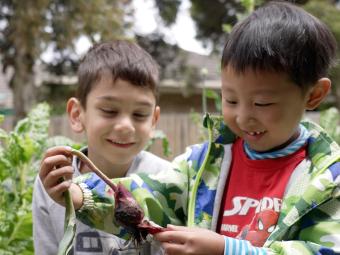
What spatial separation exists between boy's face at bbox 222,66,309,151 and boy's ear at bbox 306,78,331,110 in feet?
0.12

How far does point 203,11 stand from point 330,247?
21880 millimetres

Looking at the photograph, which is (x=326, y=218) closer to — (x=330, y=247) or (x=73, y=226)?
(x=330, y=247)

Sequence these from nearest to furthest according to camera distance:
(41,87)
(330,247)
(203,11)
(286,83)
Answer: (330,247), (286,83), (41,87), (203,11)

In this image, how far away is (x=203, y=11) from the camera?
22.7 metres

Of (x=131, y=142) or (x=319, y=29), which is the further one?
(x=131, y=142)

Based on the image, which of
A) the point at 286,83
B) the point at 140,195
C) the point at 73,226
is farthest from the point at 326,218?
the point at 73,226

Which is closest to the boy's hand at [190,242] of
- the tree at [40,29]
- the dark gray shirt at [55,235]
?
the dark gray shirt at [55,235]

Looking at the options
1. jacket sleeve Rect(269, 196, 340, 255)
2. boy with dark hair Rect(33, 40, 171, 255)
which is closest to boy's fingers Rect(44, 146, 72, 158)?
jacket sleeve Rect(269, 196, 340, 255)

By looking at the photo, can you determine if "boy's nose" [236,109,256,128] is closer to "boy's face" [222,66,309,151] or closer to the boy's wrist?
"boy's face" [222,66,309,151]

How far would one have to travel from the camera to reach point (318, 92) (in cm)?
150

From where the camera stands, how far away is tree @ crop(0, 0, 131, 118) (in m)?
14.8

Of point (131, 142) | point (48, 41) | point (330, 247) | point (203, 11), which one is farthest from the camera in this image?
point (203, 11)

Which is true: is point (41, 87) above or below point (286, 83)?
below

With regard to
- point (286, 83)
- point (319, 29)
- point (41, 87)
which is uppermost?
point (319, 29)
